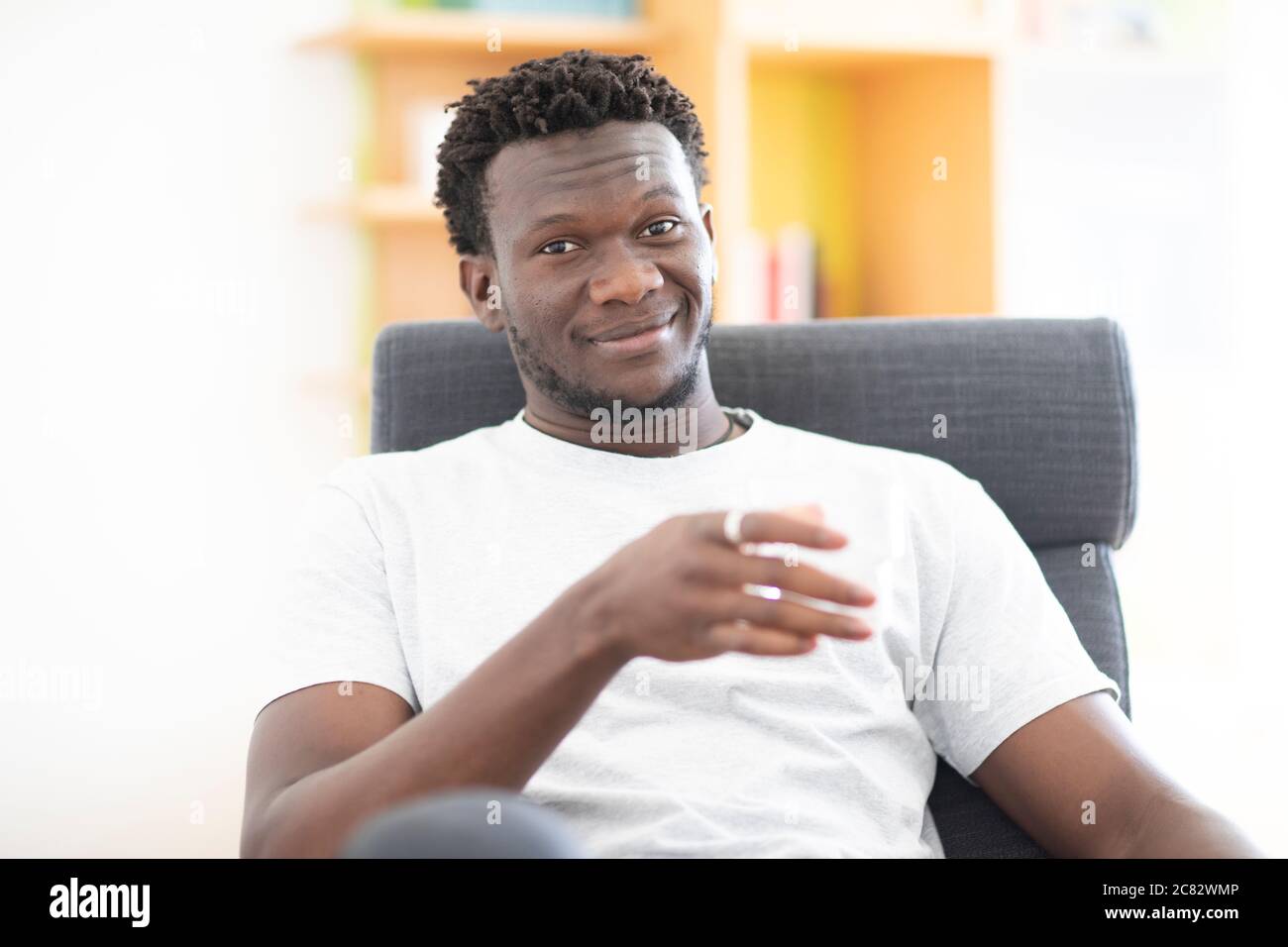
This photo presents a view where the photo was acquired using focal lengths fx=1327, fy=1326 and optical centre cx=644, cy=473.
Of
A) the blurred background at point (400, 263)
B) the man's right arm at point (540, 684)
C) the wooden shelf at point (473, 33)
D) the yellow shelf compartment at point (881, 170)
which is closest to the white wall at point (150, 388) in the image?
the blurred background at point (400, 263)

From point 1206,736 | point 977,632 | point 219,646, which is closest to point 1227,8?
point 1206,736

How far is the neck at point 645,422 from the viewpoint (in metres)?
1.30

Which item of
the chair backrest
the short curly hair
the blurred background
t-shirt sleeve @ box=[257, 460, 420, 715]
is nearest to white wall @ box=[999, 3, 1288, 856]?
the blurred background

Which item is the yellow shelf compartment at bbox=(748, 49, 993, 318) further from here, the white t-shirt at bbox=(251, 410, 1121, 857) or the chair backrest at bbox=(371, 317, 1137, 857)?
the white t-shirt at bbox=(251, 410, 1121, 857)

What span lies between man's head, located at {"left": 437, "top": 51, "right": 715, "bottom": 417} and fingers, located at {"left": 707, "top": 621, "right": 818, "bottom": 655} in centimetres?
52

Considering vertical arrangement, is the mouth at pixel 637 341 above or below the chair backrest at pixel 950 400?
above

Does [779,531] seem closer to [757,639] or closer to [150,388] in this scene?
[757,639]

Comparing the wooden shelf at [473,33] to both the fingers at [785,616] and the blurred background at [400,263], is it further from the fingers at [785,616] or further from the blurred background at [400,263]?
the fingers at [785,616]

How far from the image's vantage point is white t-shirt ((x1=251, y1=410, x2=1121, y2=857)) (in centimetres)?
105

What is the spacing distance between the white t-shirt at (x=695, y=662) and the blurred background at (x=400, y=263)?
57.2 inches

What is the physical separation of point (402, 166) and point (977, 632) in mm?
1951

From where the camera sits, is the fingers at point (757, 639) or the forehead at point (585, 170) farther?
the forehead at point (585, 170)

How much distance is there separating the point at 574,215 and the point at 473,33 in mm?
1522
